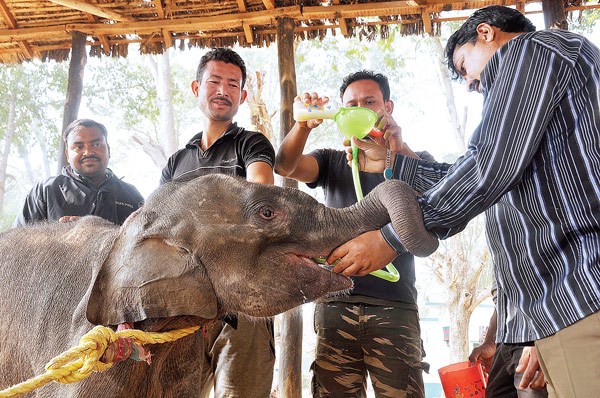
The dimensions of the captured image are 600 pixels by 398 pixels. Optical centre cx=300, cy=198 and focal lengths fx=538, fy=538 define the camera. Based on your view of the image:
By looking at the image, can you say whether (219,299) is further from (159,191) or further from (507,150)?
(507,150)

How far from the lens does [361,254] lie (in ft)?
6.72

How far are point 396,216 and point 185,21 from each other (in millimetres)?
4944

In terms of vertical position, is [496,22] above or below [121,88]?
below

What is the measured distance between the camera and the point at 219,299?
2016mm

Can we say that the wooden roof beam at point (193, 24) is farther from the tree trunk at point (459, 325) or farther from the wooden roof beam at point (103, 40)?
the tree trunk at point (459, 325)

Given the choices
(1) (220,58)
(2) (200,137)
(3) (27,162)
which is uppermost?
(3) (27,162)

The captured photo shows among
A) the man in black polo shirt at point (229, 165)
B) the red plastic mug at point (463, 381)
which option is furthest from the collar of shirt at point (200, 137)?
the red plastic mug at point (463, 381)

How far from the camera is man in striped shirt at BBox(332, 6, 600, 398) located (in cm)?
174

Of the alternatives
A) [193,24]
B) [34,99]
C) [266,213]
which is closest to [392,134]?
[266,213]

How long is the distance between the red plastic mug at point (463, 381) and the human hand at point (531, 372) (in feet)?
2.61

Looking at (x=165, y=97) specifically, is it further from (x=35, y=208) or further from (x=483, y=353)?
(x=483, y=353)

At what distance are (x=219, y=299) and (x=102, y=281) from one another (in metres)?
0.44

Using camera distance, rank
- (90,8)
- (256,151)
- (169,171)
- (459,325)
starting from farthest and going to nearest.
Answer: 1. (459,325)
2. (90,8)
3. (169,171)
4. (256,151)

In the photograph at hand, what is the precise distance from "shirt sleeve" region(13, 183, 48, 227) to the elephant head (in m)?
2.12
